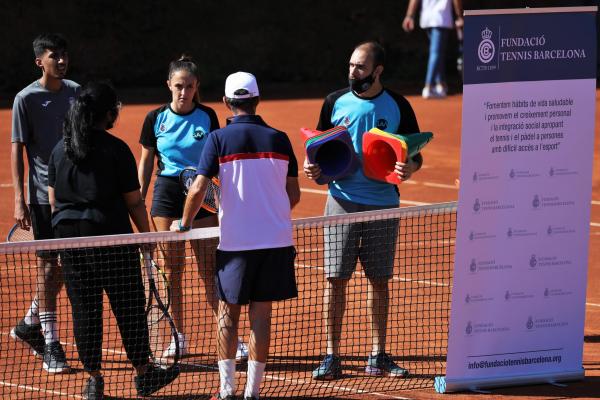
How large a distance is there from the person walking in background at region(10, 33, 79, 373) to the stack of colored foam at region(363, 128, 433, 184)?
2221mm

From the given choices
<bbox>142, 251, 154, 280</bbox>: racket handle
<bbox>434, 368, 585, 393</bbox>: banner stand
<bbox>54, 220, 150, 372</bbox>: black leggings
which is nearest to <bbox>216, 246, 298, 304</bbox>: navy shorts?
<bbox>142, 251, 154, 280</bbox>: racket handle

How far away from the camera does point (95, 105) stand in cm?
728

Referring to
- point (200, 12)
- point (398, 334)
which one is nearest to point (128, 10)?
point (200, 12)

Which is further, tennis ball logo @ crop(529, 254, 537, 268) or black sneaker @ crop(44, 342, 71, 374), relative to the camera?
black sneaker @ crop(44, 342, 71, 374)

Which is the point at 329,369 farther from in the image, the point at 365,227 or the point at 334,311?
the point at 365,227

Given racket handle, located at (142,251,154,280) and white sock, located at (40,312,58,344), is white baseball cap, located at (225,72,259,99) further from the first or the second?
white sock, located at (40,312,58,344)

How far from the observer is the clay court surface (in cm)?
787

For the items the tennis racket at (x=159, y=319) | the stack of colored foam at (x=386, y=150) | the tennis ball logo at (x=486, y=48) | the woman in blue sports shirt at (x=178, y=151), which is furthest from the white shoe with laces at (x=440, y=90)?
the tennis ball logo at (x=486, y=48)

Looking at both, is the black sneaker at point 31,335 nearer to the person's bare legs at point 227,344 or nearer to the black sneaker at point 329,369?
the person's bare legs at point 227,344

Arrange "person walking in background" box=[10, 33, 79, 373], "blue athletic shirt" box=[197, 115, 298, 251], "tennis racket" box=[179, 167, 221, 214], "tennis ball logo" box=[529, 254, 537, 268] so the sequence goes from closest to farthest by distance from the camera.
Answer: "blue athletic shirt" box=[197, 115, 298, 251], "tennis racket" box=[179, 167, 221, 214], "tennis ball logo" box=[529, 254, 537, 268], "person walking in background" box=[10, 33, 79, 373]

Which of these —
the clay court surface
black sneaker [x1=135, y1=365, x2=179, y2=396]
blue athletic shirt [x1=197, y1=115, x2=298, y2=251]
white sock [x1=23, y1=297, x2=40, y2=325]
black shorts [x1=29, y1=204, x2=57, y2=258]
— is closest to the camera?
blue athletic shirt [x1=197, y1=115, x2=298, y2=251]

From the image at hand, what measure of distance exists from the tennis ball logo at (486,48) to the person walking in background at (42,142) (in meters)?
2.96

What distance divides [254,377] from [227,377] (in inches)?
6.8

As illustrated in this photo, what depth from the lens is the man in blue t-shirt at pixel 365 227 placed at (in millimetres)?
8031
